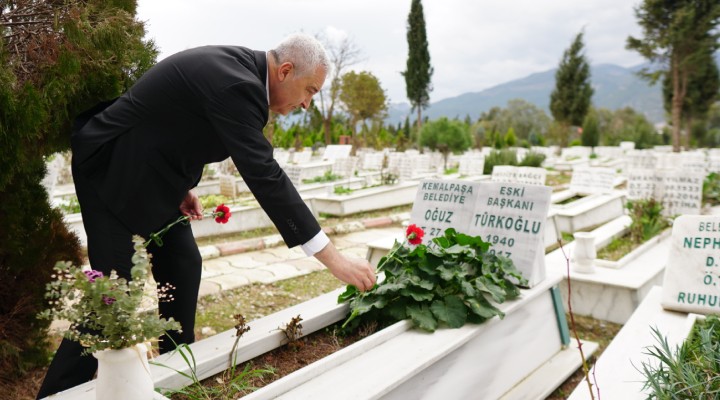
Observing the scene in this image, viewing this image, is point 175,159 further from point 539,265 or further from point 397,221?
point 397,221

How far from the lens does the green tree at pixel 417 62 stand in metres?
32.6

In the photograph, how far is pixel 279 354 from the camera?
2359mm

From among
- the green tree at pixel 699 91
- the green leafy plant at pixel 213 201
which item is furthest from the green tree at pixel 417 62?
the green leafy plant at pixel 213 201

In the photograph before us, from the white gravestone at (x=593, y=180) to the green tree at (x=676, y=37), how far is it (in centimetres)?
1824

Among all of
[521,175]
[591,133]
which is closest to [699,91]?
[591,133]

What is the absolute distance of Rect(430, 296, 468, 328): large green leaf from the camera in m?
2.47

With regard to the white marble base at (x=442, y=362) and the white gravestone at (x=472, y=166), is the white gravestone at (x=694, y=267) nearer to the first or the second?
the white marble base at (x=442, y=362)

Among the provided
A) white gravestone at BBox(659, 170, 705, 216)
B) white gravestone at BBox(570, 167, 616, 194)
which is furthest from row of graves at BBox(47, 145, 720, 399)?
white gravestone at BBox(570, 167, 616, 194)

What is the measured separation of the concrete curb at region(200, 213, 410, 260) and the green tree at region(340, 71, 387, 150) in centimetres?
2090

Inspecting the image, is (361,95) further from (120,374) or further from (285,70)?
(120,374)

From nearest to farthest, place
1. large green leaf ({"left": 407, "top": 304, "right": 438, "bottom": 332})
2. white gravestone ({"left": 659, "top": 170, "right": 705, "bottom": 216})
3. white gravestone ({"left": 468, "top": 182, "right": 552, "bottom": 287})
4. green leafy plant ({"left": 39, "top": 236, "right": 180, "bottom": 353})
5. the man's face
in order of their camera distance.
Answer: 1. green leafy plant ({"left": 39, "top": 236, "right": 180, "bottom": 353})
2. the man's face
3. large green leaf ({"left": 407, "top": 304, "right": 438, "bottom": 332})
4. white gravestone ({"left": 468, "top": 182, "right": 552, "bottom": 287})
5. white gravestone ({"left": 659, "top": 170, "right": 705, "bottom": 216})

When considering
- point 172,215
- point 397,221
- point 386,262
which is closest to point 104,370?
point 172,215

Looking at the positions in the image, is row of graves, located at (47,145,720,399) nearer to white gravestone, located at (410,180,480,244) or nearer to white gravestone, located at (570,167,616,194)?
white gravestone, located at (410,180,480,244)

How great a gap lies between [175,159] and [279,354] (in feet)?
3.30
